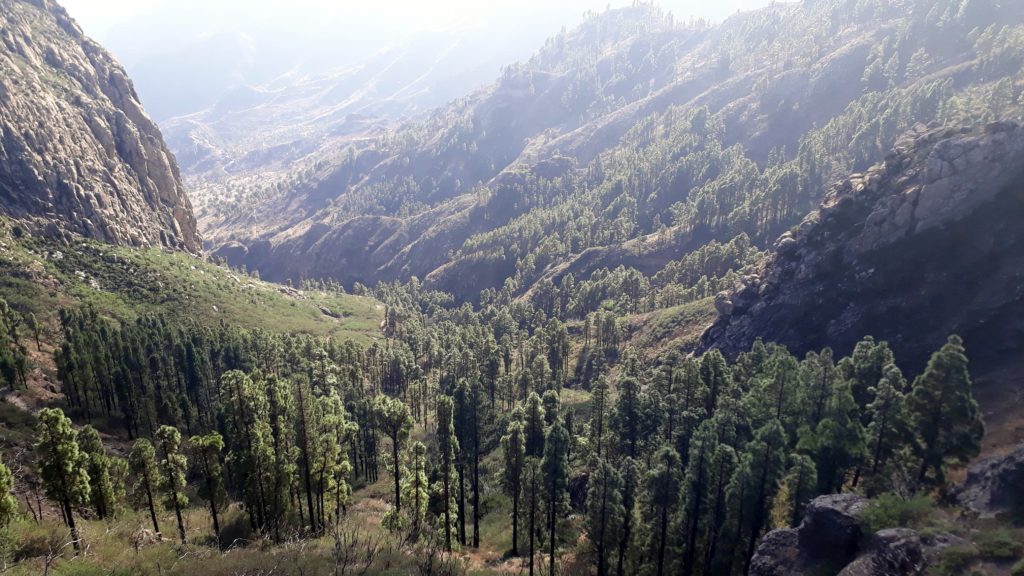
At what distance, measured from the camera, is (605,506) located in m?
48.3

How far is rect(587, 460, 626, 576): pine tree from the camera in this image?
158 ft

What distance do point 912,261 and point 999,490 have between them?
73.6 m

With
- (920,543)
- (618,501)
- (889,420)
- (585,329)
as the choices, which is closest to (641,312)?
(585,329)

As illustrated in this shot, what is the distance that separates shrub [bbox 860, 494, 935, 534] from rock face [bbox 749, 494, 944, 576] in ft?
2.37

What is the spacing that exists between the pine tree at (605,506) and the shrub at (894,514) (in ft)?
62.7

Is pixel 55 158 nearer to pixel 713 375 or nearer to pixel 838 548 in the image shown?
pixel 713 375

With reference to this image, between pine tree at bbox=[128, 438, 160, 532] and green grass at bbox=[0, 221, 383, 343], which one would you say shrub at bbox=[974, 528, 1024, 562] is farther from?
green grass at bbox=[0, 221, 383, 343]

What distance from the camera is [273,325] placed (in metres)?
175

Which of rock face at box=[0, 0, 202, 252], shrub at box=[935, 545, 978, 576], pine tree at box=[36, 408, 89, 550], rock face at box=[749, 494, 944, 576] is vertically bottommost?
rock face at box=[749, 494, 944, 576]

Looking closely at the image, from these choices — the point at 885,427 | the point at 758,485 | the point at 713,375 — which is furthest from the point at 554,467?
the point at 885,427

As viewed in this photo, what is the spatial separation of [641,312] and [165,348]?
444ft

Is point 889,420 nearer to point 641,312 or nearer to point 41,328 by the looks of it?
point 641,312

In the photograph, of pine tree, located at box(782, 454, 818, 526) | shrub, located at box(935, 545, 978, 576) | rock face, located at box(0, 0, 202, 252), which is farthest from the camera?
rock face, located at box(0, 0, 202, 252)

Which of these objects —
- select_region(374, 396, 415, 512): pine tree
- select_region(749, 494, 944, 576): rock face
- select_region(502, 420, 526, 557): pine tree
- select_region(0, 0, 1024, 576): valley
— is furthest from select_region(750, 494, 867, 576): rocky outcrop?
select_region(374, 396, 415, 512): pine tree
